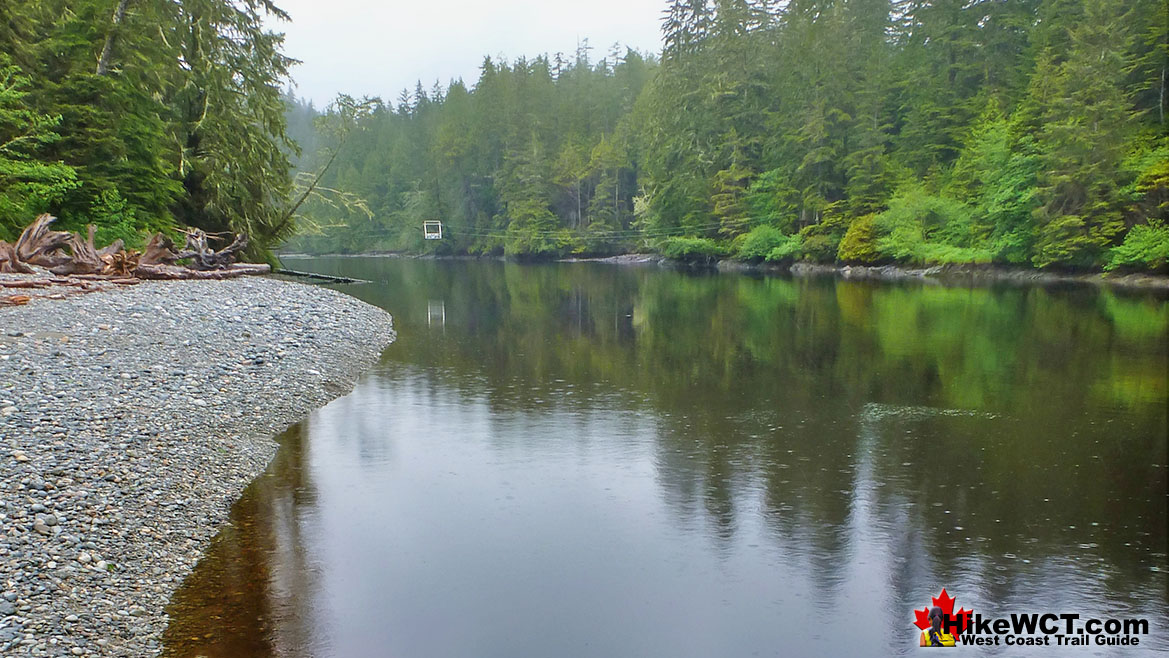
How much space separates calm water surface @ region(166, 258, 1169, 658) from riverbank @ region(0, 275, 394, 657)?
40 centimetres

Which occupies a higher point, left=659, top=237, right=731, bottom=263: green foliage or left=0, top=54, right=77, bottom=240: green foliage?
left=0, top=54, right=77, bottom=240: green foliage

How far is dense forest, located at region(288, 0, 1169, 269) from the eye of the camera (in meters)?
37.5

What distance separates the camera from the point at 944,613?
6.62 m

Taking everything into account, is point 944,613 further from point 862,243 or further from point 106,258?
point 862,243

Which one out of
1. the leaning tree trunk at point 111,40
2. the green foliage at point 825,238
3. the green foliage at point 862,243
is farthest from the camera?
the green foliage at point 825,238

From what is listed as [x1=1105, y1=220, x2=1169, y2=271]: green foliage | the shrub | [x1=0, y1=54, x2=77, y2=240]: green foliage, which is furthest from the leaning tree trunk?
the shrub

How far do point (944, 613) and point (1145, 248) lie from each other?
112 ft

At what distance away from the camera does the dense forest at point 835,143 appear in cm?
3747

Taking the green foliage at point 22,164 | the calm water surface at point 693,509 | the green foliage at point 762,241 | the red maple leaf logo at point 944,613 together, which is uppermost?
the green foliage at point 22,164

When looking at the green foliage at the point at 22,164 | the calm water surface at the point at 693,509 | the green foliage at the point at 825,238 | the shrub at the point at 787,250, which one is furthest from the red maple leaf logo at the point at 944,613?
the shrub at the point at 787,250

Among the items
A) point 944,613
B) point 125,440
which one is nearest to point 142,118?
point 125,440

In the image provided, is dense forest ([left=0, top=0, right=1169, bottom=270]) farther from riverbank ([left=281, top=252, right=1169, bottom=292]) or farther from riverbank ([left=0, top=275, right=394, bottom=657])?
riverbank ([left=0, top=275, right=394, bottom=657])

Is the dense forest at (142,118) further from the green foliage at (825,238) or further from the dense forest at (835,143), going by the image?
the green foliage at (825,238)

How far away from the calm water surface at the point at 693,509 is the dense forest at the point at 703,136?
15.6 m
